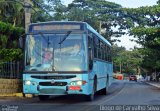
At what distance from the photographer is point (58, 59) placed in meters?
17.2

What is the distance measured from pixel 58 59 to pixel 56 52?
1.03 ft

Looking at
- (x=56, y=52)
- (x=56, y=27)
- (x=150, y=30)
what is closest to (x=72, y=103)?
(x=56, y=52)

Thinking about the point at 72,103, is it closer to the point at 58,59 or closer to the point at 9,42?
the point at 58,59

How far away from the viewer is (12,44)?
27.3 m

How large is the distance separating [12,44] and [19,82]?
176 inches

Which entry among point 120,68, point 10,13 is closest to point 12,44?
point 10,13

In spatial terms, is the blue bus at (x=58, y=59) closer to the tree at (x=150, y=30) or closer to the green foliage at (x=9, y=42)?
the green foliage at (x=9, y=42)

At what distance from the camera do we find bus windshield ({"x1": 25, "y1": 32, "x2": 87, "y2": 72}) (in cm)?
1716

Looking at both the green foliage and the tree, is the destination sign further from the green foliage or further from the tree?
the tree

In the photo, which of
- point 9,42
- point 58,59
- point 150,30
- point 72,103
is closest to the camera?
point 58,59

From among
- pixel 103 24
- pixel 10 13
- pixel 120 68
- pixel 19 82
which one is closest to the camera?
pixel 19 82

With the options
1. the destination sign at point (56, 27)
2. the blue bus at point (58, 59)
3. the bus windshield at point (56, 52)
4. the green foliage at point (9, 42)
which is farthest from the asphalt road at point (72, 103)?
the green foliage at point (9, 42)

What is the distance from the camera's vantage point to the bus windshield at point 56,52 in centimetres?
1716

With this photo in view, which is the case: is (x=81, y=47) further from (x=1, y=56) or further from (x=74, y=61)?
(x=1, y=56)
